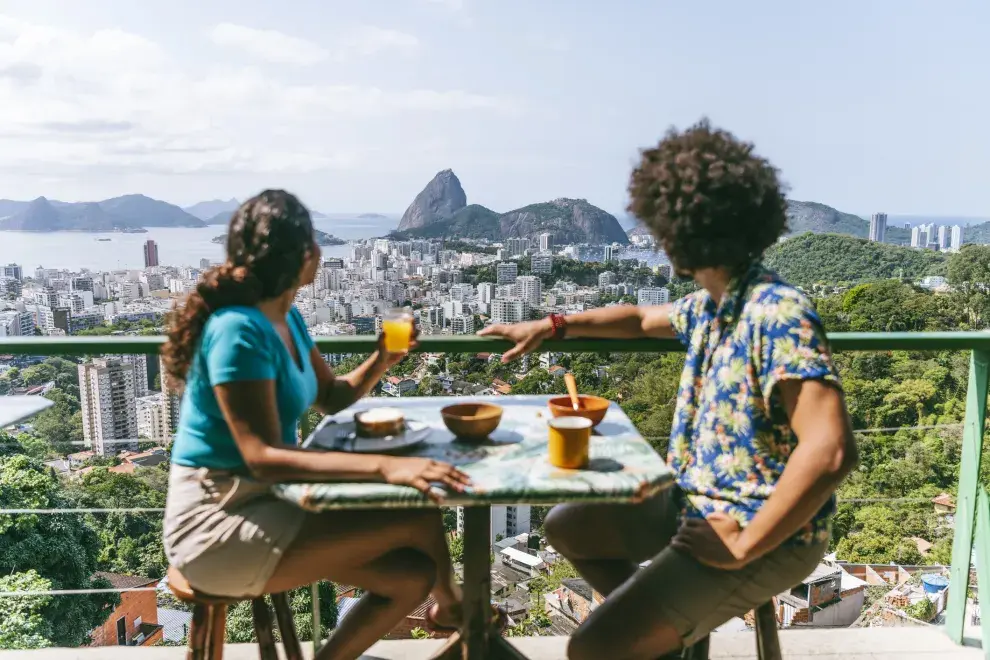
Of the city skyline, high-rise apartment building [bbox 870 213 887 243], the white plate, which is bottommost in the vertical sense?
the white plate

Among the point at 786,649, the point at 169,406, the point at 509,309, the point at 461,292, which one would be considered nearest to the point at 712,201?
the point at 786,649

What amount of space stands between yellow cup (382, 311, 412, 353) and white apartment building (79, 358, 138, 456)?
10.2 metres

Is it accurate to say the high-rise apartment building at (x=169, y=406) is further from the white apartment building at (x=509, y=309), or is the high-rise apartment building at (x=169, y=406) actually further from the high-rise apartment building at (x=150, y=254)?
the high-rise apartment building at (x=150, y=254)

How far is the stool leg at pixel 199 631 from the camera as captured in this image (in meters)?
1.57

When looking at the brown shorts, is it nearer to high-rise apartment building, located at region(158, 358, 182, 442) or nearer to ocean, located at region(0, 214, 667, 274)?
high-rise apartment building, located at region(158, 358, 182, 442)

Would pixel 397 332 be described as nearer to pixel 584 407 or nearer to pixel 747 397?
pixel 584 407

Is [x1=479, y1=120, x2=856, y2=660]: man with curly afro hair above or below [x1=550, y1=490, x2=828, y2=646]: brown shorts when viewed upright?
above

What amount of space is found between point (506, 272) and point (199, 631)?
43.6 m

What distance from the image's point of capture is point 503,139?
8050 cm

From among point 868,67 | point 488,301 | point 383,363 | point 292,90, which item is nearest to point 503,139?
point 292,90

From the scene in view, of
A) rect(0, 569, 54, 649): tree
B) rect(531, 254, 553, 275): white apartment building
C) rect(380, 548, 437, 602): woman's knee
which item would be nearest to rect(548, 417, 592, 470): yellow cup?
rect(380, 548, 437, 602): woman's knee

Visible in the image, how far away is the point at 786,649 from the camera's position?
7.42ft

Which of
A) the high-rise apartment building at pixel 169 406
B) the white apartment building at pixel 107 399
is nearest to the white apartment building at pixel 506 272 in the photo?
the white apartment building at pixel 107 399

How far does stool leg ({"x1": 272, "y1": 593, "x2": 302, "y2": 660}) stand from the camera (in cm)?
171
